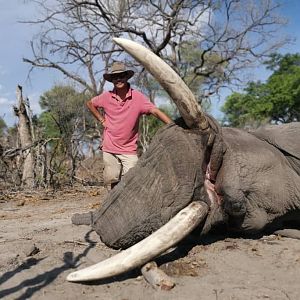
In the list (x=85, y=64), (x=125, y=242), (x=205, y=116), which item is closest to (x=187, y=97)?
(x=205, y=116)

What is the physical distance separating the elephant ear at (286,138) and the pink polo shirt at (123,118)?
1.51 m

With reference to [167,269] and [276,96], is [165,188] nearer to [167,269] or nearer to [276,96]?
[167,269]

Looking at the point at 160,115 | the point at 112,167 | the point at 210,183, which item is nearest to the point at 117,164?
the point at 112,167

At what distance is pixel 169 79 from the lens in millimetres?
3645

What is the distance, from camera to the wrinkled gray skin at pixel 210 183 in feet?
12.5

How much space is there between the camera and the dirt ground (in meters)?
3.41

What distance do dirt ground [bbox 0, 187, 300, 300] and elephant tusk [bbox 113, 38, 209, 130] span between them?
113cm

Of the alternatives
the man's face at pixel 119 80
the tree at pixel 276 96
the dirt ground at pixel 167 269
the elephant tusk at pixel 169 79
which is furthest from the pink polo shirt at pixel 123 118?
the tree at pixel 276 96

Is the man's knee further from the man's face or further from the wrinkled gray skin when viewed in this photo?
the wrinkled gray skin

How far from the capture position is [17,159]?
1227 cm

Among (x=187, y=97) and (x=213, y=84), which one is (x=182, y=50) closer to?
(x=213, y=84)

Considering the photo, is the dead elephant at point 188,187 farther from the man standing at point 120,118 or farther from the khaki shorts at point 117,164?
the khaki shorts at point 117,164

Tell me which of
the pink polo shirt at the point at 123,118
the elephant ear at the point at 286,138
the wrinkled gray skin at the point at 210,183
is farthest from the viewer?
the pink polo shirt at the point at 123,118

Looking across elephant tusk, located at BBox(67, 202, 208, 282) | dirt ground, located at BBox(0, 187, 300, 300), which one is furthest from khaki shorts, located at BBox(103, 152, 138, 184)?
elephant tusk, located at BBox(67, 202, 208, 282)
